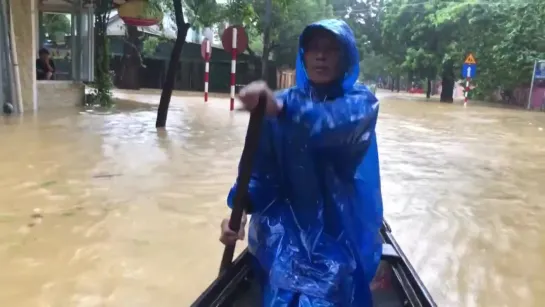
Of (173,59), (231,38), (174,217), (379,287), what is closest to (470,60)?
(231,38)

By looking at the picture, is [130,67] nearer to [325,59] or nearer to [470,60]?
[470,60]

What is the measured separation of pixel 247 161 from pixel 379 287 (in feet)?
2.60

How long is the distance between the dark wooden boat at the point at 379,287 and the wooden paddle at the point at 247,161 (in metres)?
0.13

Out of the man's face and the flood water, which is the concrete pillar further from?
the man's face

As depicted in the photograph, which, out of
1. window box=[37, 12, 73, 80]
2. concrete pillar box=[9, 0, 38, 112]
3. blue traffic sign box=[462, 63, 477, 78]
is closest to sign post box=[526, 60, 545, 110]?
blue traffic sign box=[462, 63, 477, 78]

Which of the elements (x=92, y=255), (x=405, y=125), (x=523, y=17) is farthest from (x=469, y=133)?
(x=523, y=17)

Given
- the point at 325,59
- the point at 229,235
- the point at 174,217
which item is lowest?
the point at 174,217

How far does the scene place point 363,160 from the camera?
1.79 m

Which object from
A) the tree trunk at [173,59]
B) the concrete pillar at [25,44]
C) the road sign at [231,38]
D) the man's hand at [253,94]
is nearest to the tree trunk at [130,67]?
the road sign at [231,38]

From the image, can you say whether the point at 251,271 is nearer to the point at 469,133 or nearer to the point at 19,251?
the point at 19,251

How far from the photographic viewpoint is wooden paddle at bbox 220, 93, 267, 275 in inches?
63.3

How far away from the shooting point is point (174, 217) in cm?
425

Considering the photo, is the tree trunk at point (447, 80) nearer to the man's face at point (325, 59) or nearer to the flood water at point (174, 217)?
the flood water at point (174, 217)

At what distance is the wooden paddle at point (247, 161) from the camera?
1608 millimetres
